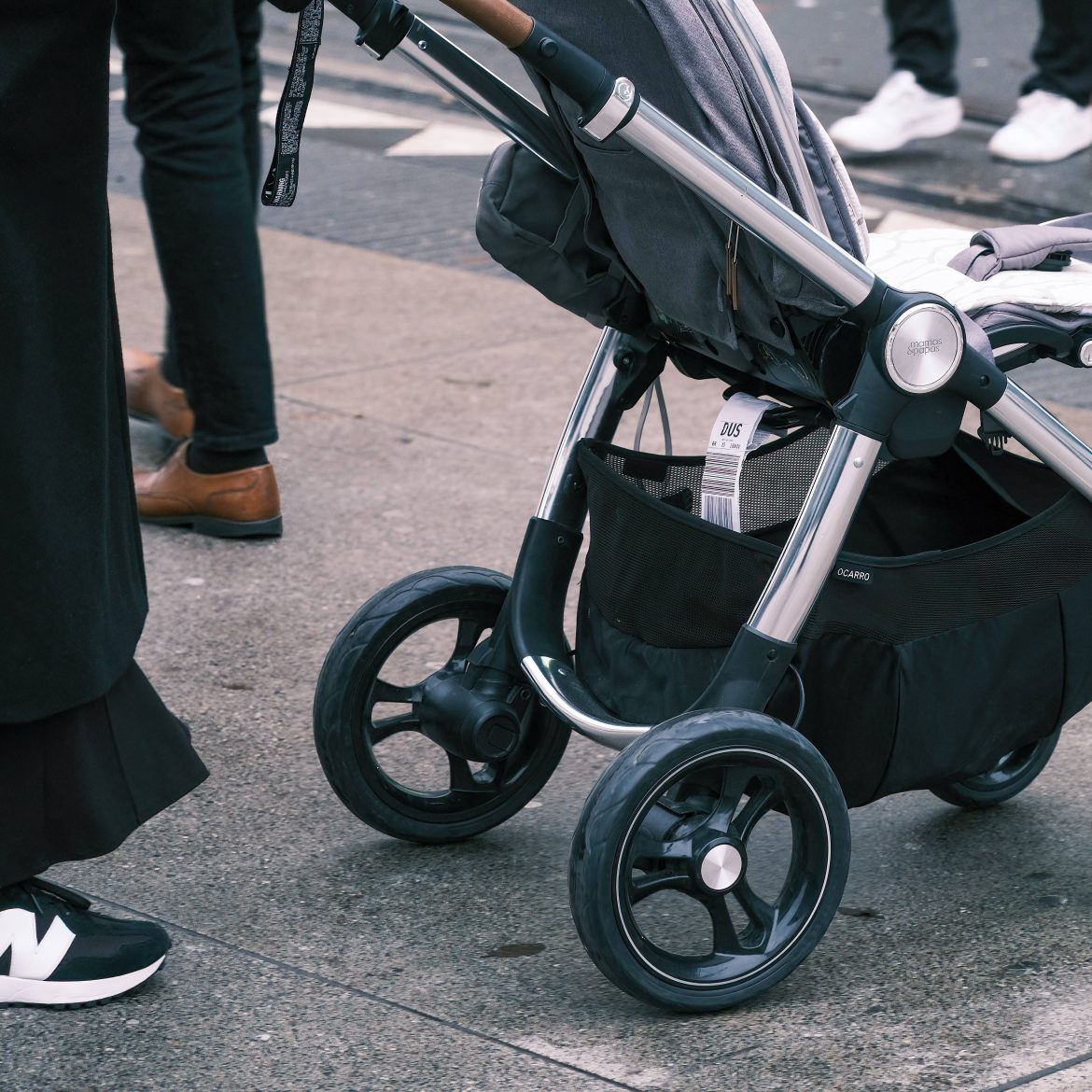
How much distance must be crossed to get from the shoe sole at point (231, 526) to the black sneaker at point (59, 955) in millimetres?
1648

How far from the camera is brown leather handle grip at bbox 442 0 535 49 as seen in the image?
2.08 meters

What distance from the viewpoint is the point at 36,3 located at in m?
2.08

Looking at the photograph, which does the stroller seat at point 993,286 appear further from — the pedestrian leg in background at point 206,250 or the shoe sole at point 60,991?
the pedestrian leg in background at point 206,250

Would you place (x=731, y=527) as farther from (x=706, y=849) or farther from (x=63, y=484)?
(x=63, y=484)

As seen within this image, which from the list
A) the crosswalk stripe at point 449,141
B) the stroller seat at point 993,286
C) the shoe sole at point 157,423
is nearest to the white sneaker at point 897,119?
the crosswalk stripe at point 449,141

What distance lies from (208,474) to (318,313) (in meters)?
1.60

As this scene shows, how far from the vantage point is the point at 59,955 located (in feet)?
7.64

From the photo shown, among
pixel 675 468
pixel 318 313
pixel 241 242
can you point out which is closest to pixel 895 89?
pixel 318 313

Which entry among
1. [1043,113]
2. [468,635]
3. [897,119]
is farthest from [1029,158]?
[468,635]

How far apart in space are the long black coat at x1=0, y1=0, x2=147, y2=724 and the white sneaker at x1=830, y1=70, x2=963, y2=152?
17.4 feet

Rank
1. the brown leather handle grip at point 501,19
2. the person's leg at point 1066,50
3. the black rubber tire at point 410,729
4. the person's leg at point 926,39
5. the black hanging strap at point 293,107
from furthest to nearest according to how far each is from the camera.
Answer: the person's leg at point 926,39
the person's leg at point 1066,50
the black rubber tire at point 410,729
the black hanging strap at point 293,107
the brown leather handle grip at point 501,19

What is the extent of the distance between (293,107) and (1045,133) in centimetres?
537

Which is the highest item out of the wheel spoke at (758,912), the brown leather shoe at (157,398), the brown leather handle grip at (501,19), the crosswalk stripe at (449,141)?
the brown leather handle grip at (501,19)

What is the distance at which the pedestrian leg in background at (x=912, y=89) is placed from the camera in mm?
7219
